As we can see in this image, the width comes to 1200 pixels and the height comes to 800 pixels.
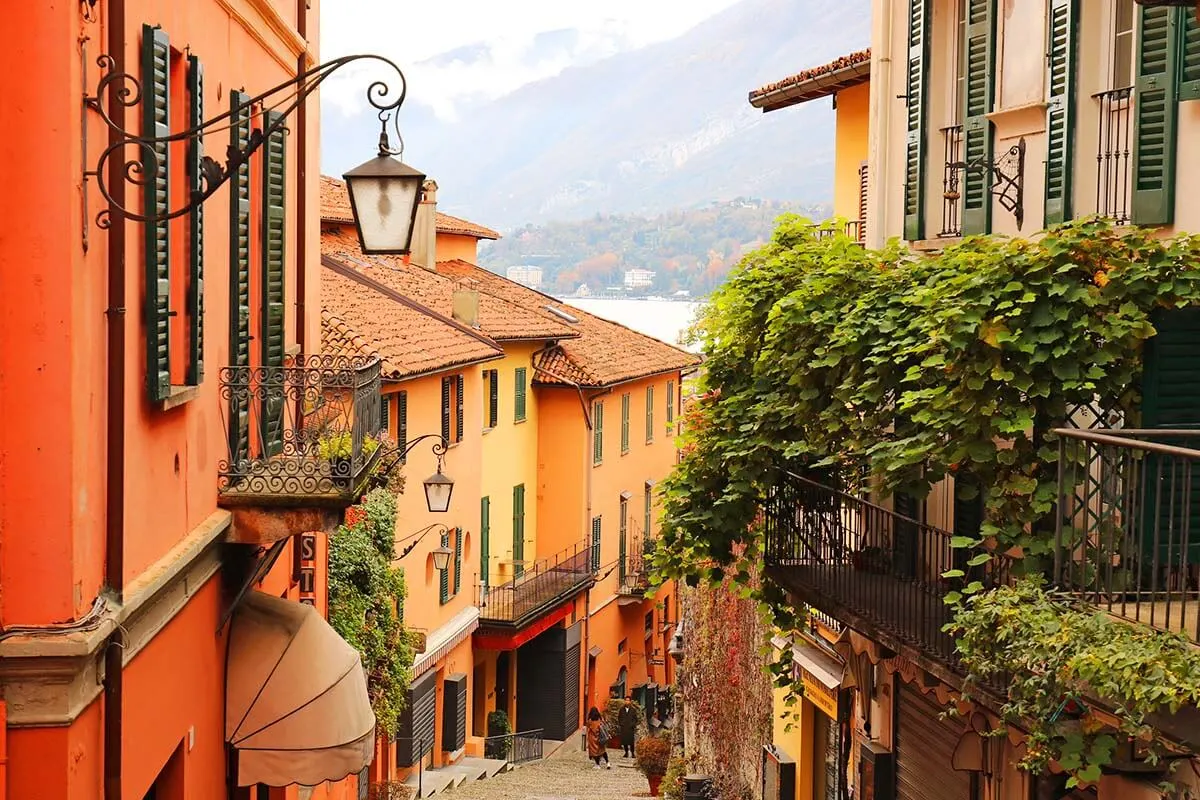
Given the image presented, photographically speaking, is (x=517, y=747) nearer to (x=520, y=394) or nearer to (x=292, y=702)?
(x=520, y=394)

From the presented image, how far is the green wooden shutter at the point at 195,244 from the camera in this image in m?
8.95

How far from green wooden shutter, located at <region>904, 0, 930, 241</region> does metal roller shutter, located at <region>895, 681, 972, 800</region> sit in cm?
381

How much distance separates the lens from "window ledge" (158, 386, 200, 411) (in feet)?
27.0

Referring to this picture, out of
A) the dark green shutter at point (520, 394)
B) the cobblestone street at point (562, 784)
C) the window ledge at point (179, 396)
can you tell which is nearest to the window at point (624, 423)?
the dark green shutter at point (520, 394)

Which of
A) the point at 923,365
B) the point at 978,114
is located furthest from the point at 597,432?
the point at 923,365

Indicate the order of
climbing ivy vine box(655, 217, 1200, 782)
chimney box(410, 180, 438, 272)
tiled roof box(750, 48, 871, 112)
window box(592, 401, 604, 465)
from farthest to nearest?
window box(592, 401, 604, 465), chimney box(410, 180, 438, 272), tiled roof box(750, 48, 871, 112), climbing ivy vine box(655, 217, 1200, 782)

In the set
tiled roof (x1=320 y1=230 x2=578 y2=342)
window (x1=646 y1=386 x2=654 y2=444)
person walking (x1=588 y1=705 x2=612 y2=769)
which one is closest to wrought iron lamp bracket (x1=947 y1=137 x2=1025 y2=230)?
tiled roof (x1=320 y1=230 x2=578 y2=342)

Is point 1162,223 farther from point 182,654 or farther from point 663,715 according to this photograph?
point 663,715

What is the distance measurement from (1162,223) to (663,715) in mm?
32851

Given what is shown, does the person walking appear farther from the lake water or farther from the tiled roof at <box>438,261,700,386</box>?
the lake water

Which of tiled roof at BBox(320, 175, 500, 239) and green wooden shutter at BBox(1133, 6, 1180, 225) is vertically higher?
tiled roof at BBox(320, 175, 500, 239)

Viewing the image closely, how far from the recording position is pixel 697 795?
22750 millimetres

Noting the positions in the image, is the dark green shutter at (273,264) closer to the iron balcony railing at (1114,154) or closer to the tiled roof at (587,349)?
the iron balcony railing at (1114,154)

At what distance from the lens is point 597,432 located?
1660 inches
